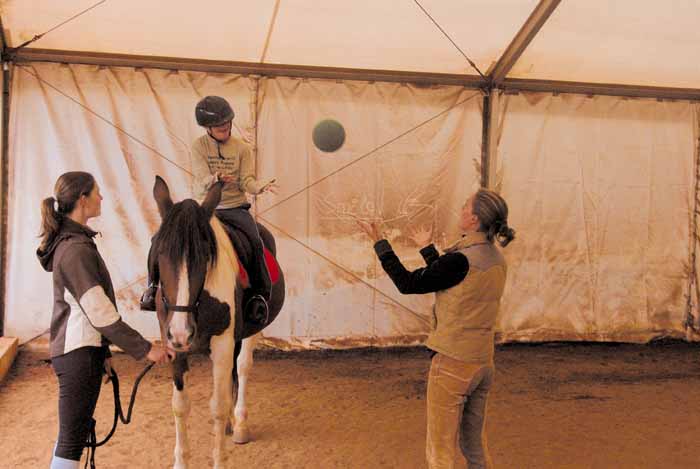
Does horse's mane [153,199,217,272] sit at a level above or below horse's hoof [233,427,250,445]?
above

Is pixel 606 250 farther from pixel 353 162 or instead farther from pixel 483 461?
pixel 483 461

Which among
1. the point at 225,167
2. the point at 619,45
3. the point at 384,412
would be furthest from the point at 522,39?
the point at 384,412

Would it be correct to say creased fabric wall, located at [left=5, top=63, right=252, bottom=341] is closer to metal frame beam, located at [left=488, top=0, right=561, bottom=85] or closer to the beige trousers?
metal frame beam, located at [left=488, top=0, right=561, bottom=85]

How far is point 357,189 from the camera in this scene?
5758 mm

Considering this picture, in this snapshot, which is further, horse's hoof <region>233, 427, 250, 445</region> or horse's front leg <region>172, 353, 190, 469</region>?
horse's hoof <region>233, 427, 250, 445</region>

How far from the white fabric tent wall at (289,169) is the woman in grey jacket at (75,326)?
10.5 ft

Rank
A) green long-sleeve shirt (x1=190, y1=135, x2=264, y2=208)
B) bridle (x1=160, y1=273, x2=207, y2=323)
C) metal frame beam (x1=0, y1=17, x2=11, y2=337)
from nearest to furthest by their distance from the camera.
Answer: bridle (x1=160, y1=273, x2=207, y2=323)
green long-sleeve shirt (x1=190, y1=135, x2=264, y2=208)
metal frame beam (x1=0, y1=17, x2=11, y2=337)

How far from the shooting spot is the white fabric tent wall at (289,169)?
512 centimetres

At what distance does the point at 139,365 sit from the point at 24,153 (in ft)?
7.20

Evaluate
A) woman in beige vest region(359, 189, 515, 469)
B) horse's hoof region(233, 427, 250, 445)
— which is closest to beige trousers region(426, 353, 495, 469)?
woman in beige vest region(359, 189, 515, 469)

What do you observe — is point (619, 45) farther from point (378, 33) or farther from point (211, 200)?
point (211, 200)

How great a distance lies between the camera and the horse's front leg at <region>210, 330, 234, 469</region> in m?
2.86

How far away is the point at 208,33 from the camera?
4.87 metres

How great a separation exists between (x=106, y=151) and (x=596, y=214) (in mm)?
5110
